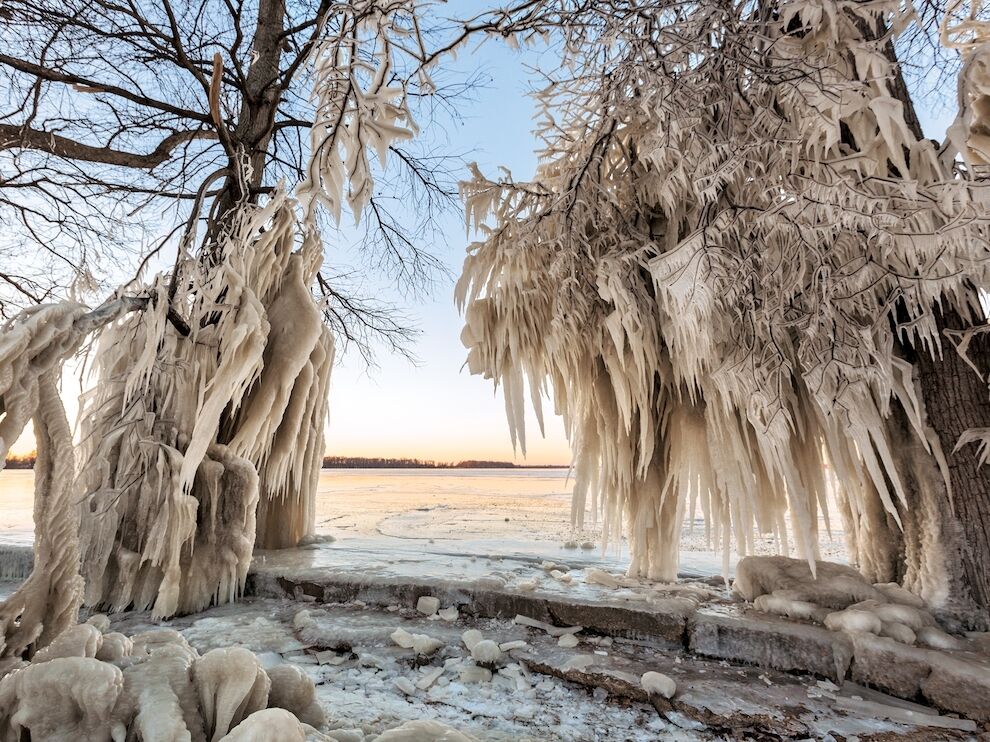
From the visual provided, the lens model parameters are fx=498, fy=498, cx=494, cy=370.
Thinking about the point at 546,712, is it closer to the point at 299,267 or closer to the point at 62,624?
the point at 62,624

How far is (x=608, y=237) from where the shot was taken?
324 cm

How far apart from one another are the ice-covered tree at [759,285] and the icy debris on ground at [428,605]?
1.28 metres

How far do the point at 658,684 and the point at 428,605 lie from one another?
138cm

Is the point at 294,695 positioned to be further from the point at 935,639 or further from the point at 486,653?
the point at 935,639

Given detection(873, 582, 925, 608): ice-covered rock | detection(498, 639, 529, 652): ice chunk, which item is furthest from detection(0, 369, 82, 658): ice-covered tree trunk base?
detection(873, 582, 925, 608): ice-covered rock

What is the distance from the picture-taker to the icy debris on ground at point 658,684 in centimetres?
182

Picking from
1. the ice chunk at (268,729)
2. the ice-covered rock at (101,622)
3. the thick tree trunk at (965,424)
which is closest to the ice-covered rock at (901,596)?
the thick tree trunk at (965,424)

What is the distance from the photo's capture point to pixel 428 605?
2.79 meters

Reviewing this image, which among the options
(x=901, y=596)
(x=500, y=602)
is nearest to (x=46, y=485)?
(x=500, y=602)

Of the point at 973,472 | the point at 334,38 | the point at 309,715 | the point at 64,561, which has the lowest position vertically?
the point at 309,715

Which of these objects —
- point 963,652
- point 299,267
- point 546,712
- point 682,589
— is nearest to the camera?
point 546,712

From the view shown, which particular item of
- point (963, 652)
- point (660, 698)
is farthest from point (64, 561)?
point (963, 652)

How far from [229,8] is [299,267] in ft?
7.85

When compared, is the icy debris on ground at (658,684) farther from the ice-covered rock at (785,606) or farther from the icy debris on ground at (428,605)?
the icy debris on ground at (428,605)
